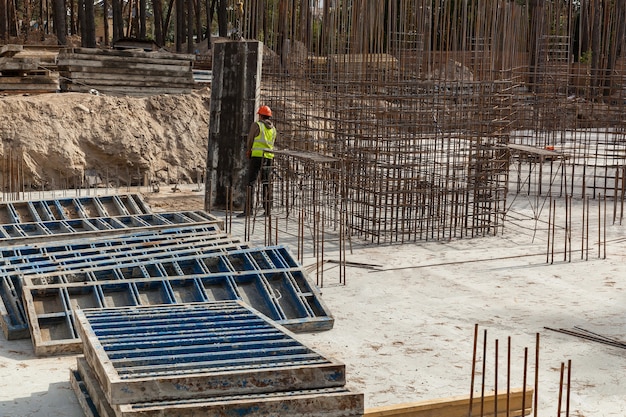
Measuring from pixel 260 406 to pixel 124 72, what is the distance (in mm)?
19617

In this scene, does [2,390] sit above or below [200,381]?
below

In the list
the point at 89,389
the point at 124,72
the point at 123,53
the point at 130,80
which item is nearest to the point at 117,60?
the point at 123,53

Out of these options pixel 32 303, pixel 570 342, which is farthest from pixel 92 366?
pixel 570 342

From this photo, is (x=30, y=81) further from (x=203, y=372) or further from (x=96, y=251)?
(x=203, y=372)

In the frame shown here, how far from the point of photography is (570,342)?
895 centimetres

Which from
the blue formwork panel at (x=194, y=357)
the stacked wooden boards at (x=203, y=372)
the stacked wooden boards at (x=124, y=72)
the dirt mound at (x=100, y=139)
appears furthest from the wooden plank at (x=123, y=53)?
the stacked wooden boards at (x=203, y=372)

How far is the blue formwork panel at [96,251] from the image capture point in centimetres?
947

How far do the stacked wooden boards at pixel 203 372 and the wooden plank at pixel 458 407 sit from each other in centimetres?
60

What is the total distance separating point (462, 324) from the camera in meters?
9.52

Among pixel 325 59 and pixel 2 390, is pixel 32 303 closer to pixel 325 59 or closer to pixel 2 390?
pixel 2 390

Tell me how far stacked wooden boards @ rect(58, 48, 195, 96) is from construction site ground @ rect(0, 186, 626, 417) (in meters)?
11.1

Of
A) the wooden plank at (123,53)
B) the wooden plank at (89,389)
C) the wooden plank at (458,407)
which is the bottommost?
the wooden plank at (458,407)

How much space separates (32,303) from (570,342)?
510cm

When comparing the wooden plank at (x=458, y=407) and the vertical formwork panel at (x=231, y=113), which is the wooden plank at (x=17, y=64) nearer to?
the vertical formwork panel at (x=231, y=113)
